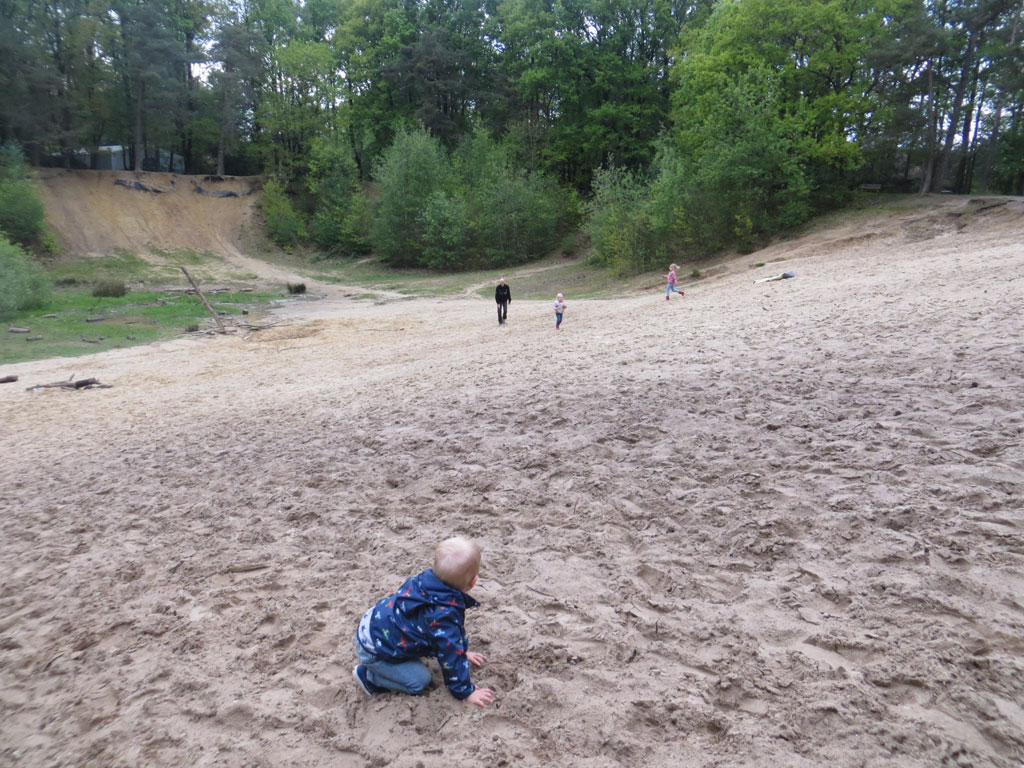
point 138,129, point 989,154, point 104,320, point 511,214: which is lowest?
point 104,320

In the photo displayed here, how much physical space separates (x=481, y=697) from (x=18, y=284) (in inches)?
1102

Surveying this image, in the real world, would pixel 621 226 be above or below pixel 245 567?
above

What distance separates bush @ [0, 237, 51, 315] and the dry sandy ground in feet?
54.4

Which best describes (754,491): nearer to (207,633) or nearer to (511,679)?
(511,679)

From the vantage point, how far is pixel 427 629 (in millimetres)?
3270

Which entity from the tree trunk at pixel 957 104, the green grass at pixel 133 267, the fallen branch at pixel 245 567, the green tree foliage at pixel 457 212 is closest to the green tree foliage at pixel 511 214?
the green tree foliage at pixel 457 212

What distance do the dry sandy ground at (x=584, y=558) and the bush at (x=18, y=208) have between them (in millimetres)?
34239

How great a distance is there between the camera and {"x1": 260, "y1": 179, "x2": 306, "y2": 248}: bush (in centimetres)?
4894

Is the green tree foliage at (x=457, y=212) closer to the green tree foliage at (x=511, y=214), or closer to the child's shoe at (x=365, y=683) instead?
the green tree foliage at (x=511, y=214)

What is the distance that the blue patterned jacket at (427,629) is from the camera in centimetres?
325

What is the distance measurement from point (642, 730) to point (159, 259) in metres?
47.5

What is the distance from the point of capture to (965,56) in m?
26.5

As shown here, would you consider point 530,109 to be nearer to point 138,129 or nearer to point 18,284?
point 138,129

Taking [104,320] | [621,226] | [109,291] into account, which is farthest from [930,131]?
[109,291]
